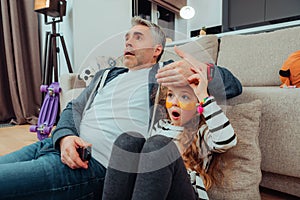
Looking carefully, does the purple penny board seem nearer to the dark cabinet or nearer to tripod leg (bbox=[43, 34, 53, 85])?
tripod leg (bbox=[43, 34, 53, 85])

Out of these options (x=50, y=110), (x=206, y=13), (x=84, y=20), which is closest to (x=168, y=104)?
(x=50, y=110)

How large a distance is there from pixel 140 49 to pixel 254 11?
2497mm

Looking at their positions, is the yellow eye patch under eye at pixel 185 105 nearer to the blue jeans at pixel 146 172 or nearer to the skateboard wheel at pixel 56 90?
the blue jeans at pixel 146 172

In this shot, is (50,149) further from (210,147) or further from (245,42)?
(245,42)

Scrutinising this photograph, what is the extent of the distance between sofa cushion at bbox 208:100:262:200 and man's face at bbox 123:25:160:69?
12.3 inches

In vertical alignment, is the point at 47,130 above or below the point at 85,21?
below

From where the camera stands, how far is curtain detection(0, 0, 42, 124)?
99.9 inches

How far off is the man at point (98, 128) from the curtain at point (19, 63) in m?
2.04

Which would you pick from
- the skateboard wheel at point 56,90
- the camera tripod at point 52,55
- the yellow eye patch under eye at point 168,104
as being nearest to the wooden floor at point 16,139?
the skateboard wheel at point 56,90

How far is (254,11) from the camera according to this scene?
2650 mm

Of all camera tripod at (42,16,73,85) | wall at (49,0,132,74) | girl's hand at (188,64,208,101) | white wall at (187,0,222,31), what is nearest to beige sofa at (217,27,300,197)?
girl's hand at (188,64,208,101)

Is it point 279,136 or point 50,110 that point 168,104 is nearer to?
point 279,136

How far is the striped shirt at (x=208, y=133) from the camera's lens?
590mm

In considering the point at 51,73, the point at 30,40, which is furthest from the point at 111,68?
the point at 30,40
